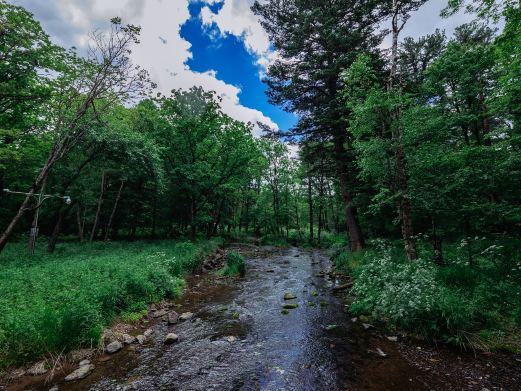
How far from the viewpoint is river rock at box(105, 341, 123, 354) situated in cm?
614

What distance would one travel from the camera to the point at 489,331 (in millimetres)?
5883

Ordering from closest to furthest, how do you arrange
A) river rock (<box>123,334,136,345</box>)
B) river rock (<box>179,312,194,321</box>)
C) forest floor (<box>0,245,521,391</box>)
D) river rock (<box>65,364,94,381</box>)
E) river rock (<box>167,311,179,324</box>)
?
forest floor (<box>0,245,521,391</box>), river rock (<box>65,364,94,381</box>), river rock (<box>123,334,136,345</box>), river rock (<box>167,311,179,324</box>), river rock (<box>179,312,194,321</box>)

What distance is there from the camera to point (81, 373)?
525cm

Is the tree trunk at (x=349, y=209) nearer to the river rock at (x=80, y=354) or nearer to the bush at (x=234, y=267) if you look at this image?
the bush at (x=234, y=267)

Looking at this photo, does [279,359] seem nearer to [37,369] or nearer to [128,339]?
[128,339]

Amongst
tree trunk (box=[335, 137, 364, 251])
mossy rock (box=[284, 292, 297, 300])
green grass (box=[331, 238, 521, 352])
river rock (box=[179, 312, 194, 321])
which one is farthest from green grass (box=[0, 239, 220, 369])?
tree trunk (box=[335, 137, 364, 251])

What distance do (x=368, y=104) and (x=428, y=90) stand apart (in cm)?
654

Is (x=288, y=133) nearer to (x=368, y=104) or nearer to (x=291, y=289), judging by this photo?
(x=368, y=104)

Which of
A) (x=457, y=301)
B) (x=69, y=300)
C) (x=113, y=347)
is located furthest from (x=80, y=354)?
(x=457, y=301)

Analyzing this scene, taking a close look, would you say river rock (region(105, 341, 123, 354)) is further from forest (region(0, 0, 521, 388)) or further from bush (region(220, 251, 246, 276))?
bush (region(220, 251, 246, 276))

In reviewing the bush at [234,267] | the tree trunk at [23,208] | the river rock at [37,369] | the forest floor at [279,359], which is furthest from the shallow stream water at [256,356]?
the tree trunk at [23,208]

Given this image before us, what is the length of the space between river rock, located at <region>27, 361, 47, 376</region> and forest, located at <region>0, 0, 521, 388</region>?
222 millimetres

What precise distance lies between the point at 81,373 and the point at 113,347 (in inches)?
39.7

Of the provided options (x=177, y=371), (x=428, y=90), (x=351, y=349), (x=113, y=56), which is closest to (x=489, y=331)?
(x=351, y=349)
